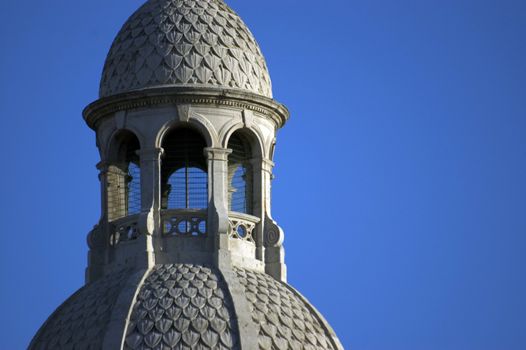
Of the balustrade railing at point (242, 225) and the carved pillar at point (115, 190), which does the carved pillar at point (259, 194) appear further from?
the carved pillar at point (115, 190)

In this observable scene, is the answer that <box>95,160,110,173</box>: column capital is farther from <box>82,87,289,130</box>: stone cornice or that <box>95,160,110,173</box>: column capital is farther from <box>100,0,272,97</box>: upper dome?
<box>100,0,272,97</box>: upper dome

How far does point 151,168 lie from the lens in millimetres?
67625

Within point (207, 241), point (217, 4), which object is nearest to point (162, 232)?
point (207, 241)

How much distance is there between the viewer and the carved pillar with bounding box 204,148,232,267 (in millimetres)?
66875

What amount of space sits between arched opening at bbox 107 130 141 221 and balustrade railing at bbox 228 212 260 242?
102 inches

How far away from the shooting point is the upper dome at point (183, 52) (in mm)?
67812

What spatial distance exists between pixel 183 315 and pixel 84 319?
2623mm

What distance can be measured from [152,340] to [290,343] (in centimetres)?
338

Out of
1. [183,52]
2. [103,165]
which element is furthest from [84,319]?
[183,52]

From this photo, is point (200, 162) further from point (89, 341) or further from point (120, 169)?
point (89, 341)

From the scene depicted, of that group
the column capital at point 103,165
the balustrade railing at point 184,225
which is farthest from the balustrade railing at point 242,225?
the column capital at point 103,165

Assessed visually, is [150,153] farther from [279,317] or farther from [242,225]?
[279,317]

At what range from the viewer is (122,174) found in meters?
69.2

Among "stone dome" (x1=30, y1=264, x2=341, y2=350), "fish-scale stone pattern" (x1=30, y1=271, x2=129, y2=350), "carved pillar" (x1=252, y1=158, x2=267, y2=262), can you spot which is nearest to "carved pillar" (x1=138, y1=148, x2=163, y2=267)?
"stone dome" (x1=30, y1=264, x2=341, y2=350)
